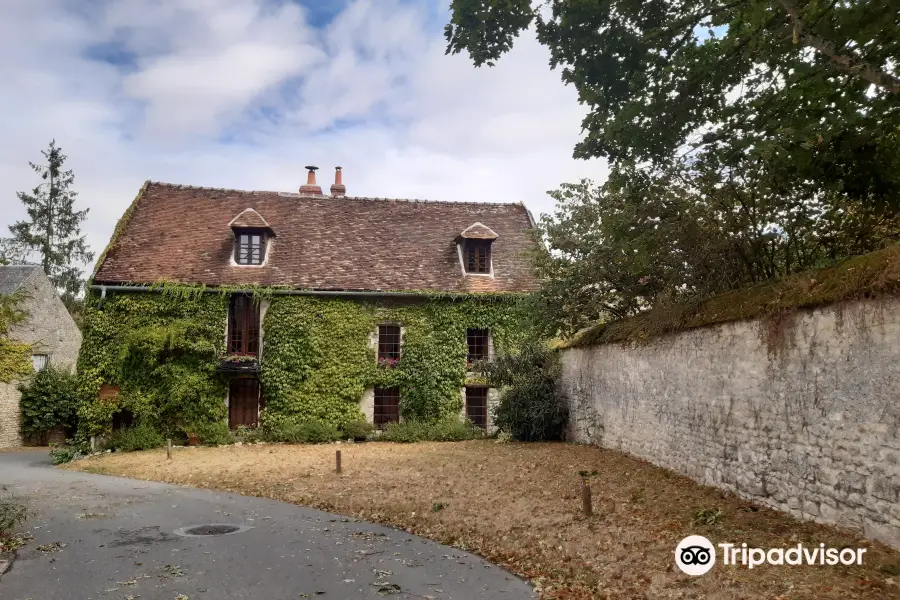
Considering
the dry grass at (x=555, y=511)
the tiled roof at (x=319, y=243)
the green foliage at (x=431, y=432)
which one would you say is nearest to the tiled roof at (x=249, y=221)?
the tiled roof at (x=319, y=243)

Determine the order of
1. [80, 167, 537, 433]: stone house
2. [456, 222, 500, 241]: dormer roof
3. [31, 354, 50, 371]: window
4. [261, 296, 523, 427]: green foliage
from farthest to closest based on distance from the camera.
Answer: [31, 354, 50, 371]: window, [456, 222, 500, 241]: dormer roof, [261, 296, 523, 427]: green foliage, [80, 167, 537, 433]: stone house

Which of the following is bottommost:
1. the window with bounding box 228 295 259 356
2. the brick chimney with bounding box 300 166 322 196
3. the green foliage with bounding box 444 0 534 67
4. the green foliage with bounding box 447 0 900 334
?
the window with bounding box 228 295 259 356

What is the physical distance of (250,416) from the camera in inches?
837

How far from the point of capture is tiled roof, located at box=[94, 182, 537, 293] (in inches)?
854

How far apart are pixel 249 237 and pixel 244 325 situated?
3230 millimetres

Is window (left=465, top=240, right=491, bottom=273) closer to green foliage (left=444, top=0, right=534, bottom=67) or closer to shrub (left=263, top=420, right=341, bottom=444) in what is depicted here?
shrub (left=263, top=420, right=341, bottom=444)

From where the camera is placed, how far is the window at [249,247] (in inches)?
878

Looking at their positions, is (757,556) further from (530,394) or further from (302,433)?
(302,433)

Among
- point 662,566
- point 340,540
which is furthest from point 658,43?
point 340,540

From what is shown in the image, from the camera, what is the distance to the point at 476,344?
22.7 meters

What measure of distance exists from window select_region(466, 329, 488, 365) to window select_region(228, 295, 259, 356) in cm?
718

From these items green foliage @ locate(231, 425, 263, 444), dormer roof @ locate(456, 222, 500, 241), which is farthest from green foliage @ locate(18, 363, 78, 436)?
dormer roof @ locate(456, 222, 500, 241)

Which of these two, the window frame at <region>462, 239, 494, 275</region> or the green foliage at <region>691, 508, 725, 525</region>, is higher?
the window frame at <region>462, 239, 494, 275</region>

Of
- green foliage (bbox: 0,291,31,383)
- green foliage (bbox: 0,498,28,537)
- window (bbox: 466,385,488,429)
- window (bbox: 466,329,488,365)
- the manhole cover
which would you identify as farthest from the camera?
window (bbox: 466,329,488,365)
